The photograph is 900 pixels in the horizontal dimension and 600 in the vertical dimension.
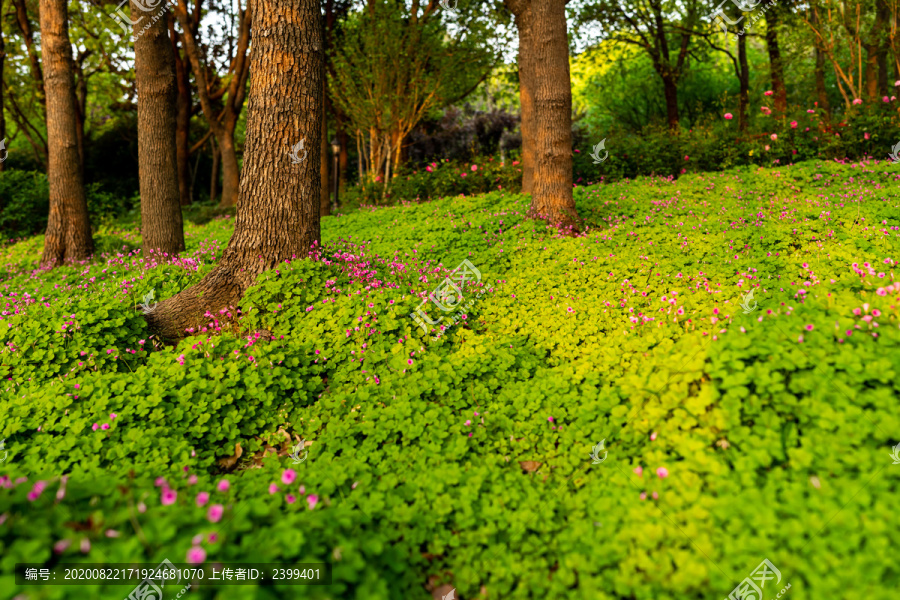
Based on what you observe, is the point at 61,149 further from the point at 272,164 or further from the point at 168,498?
the point at 168,498

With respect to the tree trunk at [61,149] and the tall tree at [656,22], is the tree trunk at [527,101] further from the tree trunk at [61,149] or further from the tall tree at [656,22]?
the tall tree at [656,22]

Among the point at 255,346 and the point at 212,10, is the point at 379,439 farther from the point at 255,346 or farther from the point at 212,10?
the point at 212,10

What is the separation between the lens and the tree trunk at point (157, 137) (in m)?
7.68

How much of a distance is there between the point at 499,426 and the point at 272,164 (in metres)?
3.68

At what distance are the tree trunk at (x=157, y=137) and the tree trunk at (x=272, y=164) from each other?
3412 mm

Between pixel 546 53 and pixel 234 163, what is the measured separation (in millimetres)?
11847

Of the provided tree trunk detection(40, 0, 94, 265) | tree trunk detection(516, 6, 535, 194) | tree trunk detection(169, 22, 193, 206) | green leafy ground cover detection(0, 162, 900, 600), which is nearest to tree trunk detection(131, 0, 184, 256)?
tree trunk detection(40, 0, 94, 265)

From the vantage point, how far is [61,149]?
847cm

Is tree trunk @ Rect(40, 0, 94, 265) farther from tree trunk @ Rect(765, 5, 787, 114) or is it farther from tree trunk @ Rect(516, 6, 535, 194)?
tree trunk @ Rect(765, 5, 787, 114)

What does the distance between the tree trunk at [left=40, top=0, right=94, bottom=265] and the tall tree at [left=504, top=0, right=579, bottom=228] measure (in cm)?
771

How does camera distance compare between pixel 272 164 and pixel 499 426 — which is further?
pixel 272 164

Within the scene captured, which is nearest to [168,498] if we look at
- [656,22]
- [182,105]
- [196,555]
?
[196,555]

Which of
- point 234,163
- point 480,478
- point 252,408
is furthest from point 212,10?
point 480,478

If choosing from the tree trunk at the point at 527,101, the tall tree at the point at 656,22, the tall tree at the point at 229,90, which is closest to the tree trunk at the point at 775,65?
the tall tree at the point at 656,22
